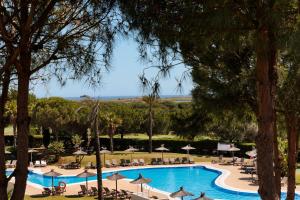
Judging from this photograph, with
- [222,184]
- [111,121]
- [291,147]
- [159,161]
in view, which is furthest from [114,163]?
[291,147]

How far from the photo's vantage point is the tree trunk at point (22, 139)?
6.50 metres

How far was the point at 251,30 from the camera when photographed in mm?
6203

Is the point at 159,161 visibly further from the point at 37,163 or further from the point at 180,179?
the point at 37,163

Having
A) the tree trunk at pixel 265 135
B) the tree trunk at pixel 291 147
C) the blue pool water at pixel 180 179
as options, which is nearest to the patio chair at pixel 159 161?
the blue pool water at pixel 180 179

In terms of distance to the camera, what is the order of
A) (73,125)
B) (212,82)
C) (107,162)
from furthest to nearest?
(73,125), (107,162), (212,82)

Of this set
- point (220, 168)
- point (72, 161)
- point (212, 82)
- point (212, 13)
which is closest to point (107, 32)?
point (212, 13)

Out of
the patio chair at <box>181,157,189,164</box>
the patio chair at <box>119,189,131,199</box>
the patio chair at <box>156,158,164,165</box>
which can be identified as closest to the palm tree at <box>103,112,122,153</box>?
the patio chair at <box>156,158,164,165</box>

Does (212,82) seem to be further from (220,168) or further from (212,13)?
(220,168)

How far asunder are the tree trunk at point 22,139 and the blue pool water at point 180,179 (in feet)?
55.8

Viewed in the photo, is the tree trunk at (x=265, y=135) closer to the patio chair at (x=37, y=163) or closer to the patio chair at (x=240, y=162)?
the patio chair at (x=240, y=162)

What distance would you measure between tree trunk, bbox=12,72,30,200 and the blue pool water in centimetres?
1700

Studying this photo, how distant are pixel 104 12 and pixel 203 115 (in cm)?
447

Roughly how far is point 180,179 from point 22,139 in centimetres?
2360

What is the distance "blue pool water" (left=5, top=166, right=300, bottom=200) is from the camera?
79.4 feet
